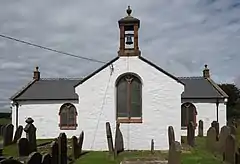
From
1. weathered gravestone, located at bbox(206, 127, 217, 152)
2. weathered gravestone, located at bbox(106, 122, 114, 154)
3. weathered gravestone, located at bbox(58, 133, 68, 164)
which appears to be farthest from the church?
weathered gravestone, located at bbox(58, 133, 68, 164)

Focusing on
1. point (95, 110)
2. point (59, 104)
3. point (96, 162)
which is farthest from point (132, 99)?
point (59, 104)

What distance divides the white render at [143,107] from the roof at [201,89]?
1127cm

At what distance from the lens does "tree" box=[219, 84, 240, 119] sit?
162 feet

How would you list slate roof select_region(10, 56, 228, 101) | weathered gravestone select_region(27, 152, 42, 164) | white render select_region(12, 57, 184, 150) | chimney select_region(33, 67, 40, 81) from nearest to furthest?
weathered gravestone select_region(27, 152, 42, 164), white render select_region(12, 57, 184, 150), slate roof select_region(10, 56, 228, 101), chimney select_region(33, 67, 40, 81)

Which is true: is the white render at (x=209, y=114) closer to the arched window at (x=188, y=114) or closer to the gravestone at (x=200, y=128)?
the arched window at (x=188, y=114)

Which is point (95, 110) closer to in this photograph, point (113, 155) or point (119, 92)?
point (119, 92)

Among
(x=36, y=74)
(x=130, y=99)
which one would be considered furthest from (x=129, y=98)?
(x=36, y=74)

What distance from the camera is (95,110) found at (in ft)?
75.3

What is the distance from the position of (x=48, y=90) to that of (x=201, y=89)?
1561cm

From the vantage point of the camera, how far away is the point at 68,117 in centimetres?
3447

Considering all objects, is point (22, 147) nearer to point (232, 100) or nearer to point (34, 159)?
point (34, 159)

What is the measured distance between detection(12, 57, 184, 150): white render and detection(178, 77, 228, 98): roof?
37.0 feet

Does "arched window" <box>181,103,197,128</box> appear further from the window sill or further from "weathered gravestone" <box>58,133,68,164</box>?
"weathered gravestone" <box>58,133,68,164</box>

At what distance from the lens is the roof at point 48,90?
1375 inches
